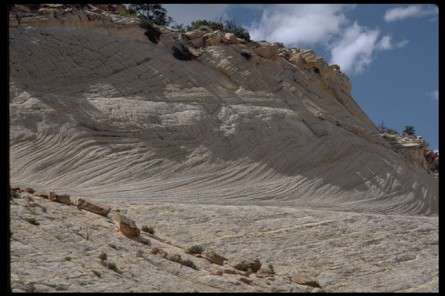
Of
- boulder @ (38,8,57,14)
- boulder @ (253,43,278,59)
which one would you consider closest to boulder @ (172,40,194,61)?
boulder @ (253,43,278,59)

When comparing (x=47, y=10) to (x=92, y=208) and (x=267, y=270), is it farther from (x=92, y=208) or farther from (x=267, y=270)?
(x=267, y=270)

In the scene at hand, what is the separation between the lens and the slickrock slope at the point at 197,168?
9.97m

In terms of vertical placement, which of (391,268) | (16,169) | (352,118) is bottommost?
(391,268)

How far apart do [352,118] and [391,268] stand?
16.1 meters

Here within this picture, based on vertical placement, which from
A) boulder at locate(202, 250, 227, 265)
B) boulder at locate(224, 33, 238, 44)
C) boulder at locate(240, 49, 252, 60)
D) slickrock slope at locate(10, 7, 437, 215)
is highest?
boulder at locate(224, 33, 238, 44)

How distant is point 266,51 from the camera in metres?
29.0

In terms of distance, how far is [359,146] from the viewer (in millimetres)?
24672

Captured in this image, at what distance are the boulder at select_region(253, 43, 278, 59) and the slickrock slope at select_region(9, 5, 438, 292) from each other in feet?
0.22

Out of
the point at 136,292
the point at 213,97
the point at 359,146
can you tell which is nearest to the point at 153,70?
the point at 213,97

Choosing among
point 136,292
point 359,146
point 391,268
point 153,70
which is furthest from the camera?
point 153,70

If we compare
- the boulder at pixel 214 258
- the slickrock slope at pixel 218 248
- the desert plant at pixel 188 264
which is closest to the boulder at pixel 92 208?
the slickrock slope at pixel 218 248

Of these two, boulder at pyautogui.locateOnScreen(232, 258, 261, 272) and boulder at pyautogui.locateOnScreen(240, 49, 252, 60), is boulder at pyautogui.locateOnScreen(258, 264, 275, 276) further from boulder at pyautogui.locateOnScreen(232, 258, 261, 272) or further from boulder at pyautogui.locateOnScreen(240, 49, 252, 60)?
boulder at pyautogui.locateOnScreen(240, 49, 252, 60)

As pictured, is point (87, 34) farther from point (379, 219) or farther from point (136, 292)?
point (136, 292)

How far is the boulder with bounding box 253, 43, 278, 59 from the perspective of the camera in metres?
28.9
